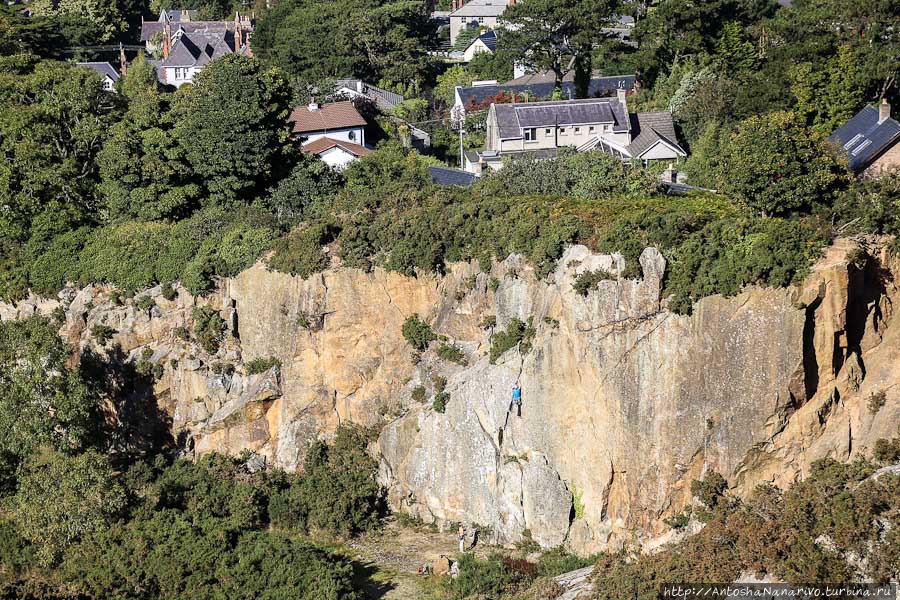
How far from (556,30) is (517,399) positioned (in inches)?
1281

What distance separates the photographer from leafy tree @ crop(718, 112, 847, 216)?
104 ft

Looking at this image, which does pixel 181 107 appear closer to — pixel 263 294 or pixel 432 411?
pixel 263 294

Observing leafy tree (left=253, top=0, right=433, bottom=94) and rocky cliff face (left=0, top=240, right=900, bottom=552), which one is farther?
leafy tree (left=253, top=0, right=433, bottom=94)

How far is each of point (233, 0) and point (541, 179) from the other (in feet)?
243

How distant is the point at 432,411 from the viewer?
3653cm

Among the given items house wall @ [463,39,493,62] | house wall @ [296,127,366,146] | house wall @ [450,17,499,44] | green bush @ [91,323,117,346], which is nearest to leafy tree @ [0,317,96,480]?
green bush @ [91,323,117,346]

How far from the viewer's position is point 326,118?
55.3 metres

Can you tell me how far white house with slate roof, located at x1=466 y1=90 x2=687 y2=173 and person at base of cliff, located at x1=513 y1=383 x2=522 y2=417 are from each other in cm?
1913

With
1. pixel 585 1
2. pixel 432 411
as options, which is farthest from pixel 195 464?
pixel 585 1

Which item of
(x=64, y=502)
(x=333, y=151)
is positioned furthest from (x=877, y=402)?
(x=333, y=151)

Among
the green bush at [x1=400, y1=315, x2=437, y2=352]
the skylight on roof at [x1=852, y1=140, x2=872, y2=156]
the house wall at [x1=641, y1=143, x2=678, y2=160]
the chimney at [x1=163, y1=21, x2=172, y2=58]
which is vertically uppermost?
the chimney at [x1=163, y1=21, x2=172, y2=58]

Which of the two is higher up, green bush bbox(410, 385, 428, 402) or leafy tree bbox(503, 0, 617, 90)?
leafy tree bbox(503, 0, 617, 90)

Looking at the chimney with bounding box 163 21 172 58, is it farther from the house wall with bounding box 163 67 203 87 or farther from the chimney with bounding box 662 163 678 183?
the chimney with bounding box 662 163 678 183

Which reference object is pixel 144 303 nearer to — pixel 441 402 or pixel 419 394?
pixel 419 394
